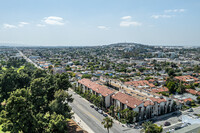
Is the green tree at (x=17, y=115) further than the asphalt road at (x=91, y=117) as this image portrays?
No

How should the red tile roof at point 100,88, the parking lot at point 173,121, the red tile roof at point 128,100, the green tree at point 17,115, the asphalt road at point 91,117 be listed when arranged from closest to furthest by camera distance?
the green tree at point 17,115
the asphalt road at point 91,117
the parking lot at point 173,121
the red tile roof at point 128,100
the red tile roof at point 100,88

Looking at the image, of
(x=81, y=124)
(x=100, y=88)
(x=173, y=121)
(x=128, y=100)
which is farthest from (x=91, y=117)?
(x=173, y=121)

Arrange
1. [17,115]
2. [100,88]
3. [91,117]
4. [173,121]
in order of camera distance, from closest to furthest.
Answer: [17,115] < [173,121] < [91,117] < [100,88]

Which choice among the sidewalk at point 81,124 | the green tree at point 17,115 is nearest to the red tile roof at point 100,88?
the sidewalk at point 81,124

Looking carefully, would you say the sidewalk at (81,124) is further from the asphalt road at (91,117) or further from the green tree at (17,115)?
the green tree at (17,115)

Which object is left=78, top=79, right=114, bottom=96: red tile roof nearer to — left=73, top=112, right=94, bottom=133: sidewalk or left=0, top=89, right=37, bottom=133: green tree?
left=73, top=112, right=94, bottom=133: sidewalk

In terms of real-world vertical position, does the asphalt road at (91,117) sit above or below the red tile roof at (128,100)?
below

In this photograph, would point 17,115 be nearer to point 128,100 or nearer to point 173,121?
point 128,100

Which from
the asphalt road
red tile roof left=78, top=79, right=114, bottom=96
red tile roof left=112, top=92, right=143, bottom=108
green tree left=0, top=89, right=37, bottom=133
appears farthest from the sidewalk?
green tree left=0, top=89, right=37, bottom=133

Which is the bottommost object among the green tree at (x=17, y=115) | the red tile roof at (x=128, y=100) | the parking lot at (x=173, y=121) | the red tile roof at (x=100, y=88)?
the parking lot at (x=173, y=121)
